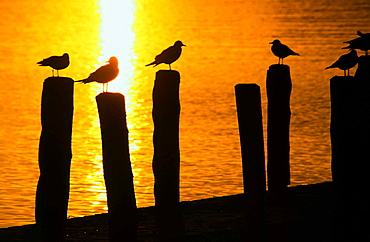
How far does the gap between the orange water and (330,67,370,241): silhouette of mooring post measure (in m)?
6.56

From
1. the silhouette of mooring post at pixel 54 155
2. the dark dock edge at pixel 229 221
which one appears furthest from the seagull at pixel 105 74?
the dark dock edge at pixel 229 221

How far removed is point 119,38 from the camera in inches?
2140

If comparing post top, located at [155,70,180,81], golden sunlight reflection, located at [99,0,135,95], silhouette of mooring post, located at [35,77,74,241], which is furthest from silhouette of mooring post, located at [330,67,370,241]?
golden sunlight reflection, located at [99,0,135,95]

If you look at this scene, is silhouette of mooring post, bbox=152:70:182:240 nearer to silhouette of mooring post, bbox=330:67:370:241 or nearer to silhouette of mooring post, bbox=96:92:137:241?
silhouette of mooring post, bbox=96:92:137:241

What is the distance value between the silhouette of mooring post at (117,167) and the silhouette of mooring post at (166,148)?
1.23 meters

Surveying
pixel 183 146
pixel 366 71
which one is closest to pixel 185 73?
pixel 183 146

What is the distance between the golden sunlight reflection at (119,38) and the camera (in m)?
36.9

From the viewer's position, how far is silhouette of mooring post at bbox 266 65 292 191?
15773mm

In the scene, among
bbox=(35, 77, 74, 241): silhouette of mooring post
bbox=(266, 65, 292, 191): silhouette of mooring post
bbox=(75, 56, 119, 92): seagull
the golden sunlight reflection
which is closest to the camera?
bbox=(35, 77, 74, 241): silhouette of mooring post

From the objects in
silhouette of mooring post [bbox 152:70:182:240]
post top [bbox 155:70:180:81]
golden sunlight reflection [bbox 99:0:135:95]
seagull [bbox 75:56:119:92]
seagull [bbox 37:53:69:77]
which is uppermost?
golden sunlight reflection [bbox 99:0:135:95]

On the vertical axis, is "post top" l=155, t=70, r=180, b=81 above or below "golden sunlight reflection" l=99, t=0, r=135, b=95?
below

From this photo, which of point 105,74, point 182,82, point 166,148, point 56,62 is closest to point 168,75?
point 105,74

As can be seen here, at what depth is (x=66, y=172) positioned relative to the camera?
542 inches

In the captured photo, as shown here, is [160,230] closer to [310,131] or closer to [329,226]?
[329,226]
